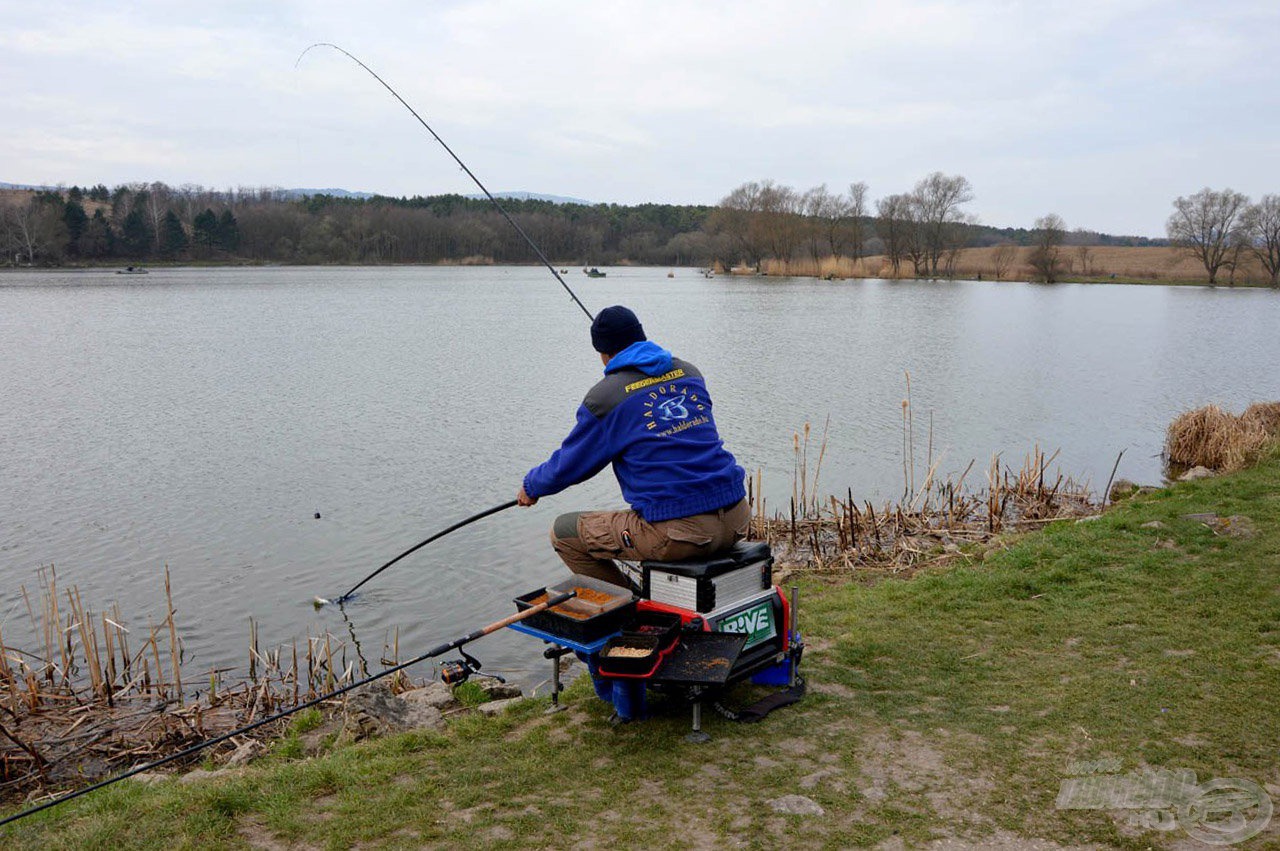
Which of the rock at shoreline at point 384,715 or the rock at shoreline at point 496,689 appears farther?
the rock at shoreline at point 496,689

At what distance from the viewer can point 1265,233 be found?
6681 centimetres

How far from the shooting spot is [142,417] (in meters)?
17.8

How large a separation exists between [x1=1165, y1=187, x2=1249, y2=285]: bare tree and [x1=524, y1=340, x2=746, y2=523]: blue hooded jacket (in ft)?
254

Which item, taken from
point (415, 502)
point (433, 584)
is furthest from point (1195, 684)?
point (415, 502)

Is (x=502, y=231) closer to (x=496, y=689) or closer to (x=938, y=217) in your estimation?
(x=938, y=217)

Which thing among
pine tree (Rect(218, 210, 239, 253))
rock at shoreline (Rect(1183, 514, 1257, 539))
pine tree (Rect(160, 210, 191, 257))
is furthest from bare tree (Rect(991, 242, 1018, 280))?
pine tree (Rect(160, 210, 191, 257))

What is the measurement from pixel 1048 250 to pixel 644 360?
75.7 metres

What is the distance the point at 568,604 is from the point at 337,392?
16.9 metres

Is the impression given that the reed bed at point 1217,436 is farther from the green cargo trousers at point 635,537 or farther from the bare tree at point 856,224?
the bare tree at point 856,224

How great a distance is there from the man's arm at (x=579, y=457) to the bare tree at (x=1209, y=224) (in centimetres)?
7774

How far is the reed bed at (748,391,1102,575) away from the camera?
9320mm

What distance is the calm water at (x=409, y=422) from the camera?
32.8 ft

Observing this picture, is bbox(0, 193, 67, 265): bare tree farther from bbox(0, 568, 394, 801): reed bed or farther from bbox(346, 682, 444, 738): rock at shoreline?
bbox(346, 682, 444, 738): rock at shoreline
